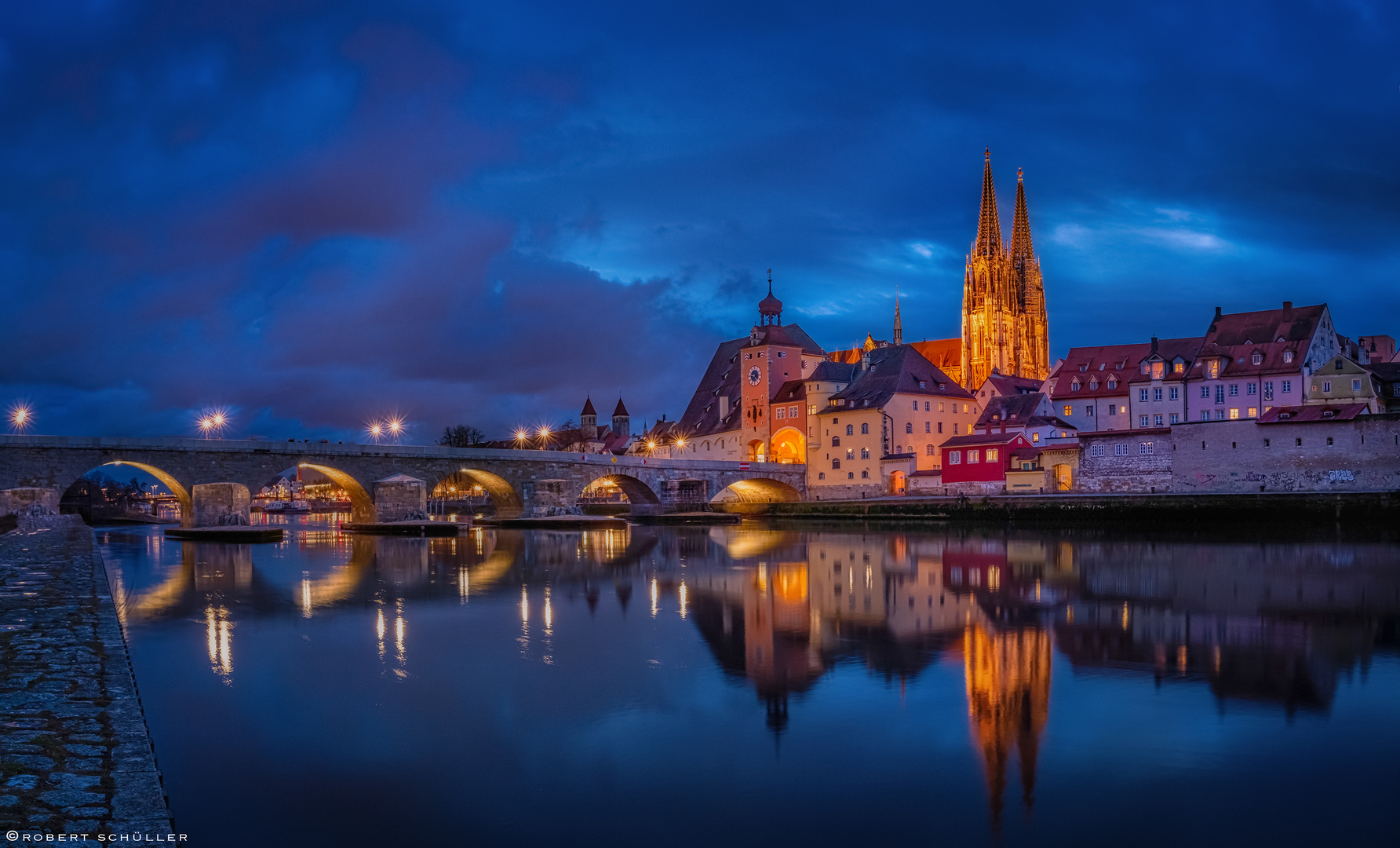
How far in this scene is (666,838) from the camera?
7.72 metres

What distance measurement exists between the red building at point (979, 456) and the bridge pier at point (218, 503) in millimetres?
37978

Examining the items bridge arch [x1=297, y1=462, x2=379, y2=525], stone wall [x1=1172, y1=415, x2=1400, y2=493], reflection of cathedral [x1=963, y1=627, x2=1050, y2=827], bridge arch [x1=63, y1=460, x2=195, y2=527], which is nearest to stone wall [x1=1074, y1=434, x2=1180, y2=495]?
stone wall [x1=1172, y1=415, x2=1400, y2=493]

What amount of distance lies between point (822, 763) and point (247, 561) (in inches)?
1111

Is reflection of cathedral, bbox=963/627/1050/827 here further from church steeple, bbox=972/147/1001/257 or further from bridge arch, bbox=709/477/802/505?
church steeple, bbox=972/147/1001/257

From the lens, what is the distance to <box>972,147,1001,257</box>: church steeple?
10212 centimetres

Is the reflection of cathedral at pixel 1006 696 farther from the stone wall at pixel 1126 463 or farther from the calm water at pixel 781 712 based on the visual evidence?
the stone wall at pixel 1126 463

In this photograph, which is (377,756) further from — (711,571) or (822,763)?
(711,571)

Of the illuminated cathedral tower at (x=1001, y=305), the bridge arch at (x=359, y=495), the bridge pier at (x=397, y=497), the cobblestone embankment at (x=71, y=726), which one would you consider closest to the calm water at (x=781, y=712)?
the cobblestone embankment at (x=71, y=726)

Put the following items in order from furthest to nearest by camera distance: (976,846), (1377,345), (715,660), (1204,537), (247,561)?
(1377,345) < (1204,537) < (247,561) < (715,660) < (976,846)

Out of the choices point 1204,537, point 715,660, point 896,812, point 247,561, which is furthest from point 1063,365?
point 896,812

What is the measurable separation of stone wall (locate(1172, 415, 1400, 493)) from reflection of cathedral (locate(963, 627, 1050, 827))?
37175mm

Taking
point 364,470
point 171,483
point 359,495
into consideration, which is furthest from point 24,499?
point 359,495

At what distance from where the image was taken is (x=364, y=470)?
163ft

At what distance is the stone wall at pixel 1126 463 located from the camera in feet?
175
